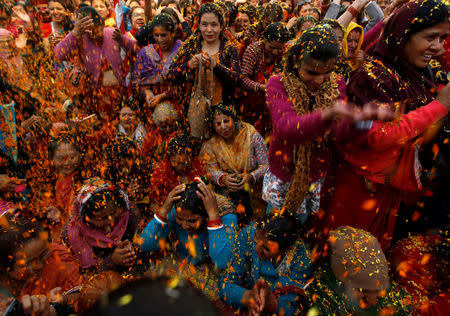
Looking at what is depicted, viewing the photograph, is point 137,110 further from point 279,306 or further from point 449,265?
point 449,265

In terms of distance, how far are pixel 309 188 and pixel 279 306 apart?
97 cm

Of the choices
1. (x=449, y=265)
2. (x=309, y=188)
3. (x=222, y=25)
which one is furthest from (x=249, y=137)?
Result: (x=449, y=265)

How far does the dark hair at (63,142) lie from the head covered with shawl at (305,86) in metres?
2.99

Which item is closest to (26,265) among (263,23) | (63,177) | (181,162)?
(63,177)

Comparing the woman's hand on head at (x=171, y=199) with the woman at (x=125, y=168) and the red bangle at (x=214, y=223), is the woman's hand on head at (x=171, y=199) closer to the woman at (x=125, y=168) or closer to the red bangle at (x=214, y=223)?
the red bangle at (x=214, y=223)

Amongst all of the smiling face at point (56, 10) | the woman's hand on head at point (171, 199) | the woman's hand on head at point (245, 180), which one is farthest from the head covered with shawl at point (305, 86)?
the smiling face at point (56, 10)

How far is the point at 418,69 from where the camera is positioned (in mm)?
2107

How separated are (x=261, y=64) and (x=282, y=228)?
258 centimetres

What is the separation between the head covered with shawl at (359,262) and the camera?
6.23 ft

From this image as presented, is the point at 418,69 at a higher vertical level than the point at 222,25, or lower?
lower

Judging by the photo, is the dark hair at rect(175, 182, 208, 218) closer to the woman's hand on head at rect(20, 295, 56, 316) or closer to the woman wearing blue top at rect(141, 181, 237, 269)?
the woman wearing blue top at rect(141, 181, 237, 269)

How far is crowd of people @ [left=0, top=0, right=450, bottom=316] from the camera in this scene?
1930 mm

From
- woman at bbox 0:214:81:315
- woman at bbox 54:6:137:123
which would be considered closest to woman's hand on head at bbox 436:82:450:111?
woman at bbox 0:214:81:315

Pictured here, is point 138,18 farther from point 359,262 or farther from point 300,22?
point 359,262
